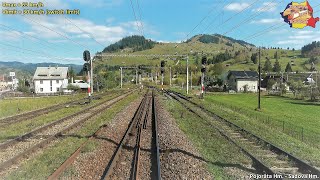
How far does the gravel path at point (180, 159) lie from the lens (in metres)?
10.7

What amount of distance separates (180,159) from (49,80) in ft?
354

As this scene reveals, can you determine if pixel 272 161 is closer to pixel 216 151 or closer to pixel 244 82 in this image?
pixel 216 151

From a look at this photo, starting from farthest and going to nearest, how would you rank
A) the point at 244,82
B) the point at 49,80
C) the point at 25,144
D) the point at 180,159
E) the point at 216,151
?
1. the point at 49,80
2. the point at 244,82
3. the point at 25,144
4. the point at 216,151
5. the point at 180,159

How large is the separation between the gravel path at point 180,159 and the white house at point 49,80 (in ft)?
335

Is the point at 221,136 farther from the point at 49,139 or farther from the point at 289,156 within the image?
the point at 49,139

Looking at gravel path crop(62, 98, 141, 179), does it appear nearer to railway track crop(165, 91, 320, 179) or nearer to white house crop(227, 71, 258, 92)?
railway track crop(165, 91, 320, 179)

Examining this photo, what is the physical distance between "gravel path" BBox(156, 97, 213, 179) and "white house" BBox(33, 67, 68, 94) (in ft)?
335

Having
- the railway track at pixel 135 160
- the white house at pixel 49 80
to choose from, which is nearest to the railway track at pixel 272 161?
the railway track at pixel 135 160

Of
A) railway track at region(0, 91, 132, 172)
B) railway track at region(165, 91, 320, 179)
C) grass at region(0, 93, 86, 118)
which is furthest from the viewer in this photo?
grass at region(0, 93, 86, 118)

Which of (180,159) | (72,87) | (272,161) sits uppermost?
(72,87)

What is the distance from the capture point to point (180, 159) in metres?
12.7

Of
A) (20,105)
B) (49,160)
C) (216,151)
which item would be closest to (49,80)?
(20,105)

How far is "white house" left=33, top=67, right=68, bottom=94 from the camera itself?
113m

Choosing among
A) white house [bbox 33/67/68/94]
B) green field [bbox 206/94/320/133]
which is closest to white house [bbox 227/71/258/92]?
green field [bbox 206/94/320/133]
